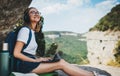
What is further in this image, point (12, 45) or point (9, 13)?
point (9, 13)

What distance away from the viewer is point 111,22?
59.4ft

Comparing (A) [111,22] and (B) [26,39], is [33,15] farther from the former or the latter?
(A) [111,22]

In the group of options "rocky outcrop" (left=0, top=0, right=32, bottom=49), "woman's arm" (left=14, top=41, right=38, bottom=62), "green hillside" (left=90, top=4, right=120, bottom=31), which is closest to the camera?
"woman's arm" (left=14, top=41, right=38, bottom=62)

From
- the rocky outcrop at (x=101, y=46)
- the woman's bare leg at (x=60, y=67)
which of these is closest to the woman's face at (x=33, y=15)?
the woman's bare leg at (x=60, y=67)

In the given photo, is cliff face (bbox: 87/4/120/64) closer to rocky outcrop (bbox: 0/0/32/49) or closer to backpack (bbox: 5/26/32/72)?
rocky outcrop (bbox: 0/0/32/49)

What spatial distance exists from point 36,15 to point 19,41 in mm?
483

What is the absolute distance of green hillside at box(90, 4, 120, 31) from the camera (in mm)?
17797

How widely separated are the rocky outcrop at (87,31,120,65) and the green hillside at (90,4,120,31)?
28 cm

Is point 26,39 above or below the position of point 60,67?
above

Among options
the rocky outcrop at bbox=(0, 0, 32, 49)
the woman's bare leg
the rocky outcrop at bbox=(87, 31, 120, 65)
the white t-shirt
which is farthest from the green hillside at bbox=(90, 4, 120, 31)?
the white t-shirt

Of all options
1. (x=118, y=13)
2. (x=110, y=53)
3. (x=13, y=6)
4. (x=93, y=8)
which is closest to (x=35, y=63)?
(x=13, y=6)

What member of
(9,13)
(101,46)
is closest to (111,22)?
(101,46)

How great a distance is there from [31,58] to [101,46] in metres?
14.8

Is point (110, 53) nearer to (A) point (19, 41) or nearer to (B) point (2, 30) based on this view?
(B) point (2, 30)
